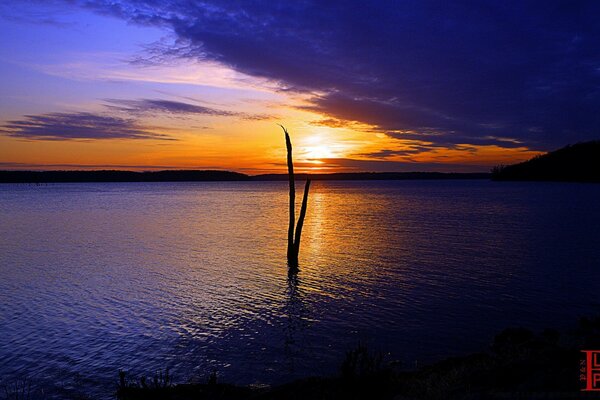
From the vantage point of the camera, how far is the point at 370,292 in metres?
21.4

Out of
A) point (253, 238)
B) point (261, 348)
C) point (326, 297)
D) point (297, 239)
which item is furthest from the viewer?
point (253, 238)

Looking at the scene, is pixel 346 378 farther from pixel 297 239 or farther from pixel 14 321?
pixel 297 239

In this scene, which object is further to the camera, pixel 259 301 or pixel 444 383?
pixel 259 301

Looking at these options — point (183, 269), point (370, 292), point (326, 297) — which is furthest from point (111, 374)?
point (183, 269)

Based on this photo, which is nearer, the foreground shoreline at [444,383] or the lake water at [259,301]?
the foreground shoreline at [444,383]

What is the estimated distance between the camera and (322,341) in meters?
15.2

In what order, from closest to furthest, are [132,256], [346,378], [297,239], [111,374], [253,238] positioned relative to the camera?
[346,378] < [111,374] < [297,239] < [132,256] < [253,238]

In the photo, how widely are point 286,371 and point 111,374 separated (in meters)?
5.11

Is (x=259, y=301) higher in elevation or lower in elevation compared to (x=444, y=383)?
lower

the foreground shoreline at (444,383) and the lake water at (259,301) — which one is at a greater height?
the foreground shoreline at (444,383)

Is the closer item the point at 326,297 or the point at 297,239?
the point at 326,297

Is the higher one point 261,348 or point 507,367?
point 507,367

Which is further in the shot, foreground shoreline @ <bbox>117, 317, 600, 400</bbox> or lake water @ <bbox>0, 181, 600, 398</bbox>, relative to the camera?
lake water @ <bbox>0, 181, 600, 398</bbox>

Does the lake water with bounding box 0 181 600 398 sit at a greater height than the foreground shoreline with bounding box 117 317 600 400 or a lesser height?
lesser
